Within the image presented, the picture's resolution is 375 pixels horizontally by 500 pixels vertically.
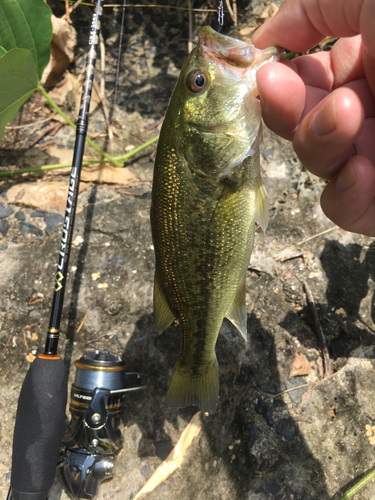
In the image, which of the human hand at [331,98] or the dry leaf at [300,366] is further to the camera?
the dry leaf at [300,366]

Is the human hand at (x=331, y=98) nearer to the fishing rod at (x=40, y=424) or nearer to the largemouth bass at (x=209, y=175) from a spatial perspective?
the largemouth bass at (x=209, y=175)

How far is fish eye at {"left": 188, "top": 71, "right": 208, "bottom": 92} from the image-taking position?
1418mm

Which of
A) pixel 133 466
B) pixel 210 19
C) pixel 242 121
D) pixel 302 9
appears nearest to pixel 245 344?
pixel 133 466

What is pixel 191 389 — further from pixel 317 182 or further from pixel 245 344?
pixel 317 182

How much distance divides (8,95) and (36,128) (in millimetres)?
1034

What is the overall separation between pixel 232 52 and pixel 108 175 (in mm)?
1999

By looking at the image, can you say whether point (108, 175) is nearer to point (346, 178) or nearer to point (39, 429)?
point (39, 429)

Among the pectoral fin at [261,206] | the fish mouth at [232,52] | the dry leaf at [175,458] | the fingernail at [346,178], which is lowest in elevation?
the dry leaf at [175,458]

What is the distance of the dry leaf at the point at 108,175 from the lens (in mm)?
3104

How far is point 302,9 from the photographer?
60.4 inches

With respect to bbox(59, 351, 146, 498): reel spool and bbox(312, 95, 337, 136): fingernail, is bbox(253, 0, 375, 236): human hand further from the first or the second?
bbox(59, 351, 146, 498): reel spool

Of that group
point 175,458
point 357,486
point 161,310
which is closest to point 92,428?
point 175,458

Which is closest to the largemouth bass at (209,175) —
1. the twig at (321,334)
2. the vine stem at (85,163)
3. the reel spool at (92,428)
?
the reel spool at (92,428)

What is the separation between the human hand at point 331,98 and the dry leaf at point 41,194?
2113 mm
